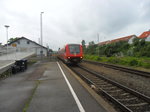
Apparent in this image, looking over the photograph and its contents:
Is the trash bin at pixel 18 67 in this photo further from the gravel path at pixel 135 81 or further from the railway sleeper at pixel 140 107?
the railway sleeper at pixel 140 107

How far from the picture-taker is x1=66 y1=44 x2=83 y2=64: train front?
53.7 ft

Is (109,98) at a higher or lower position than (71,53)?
lower

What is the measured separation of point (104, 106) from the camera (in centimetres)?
412

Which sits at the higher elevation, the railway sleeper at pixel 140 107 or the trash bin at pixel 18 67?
the trash bin at pixel 18 67

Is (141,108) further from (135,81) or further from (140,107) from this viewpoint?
(135,81)

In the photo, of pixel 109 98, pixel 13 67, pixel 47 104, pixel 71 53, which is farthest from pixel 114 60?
pixel 47 104

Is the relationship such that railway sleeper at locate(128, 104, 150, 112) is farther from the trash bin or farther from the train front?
the train front

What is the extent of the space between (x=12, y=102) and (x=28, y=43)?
47496 millimetres

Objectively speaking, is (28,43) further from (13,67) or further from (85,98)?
(85,98)

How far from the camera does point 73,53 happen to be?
54.0 ft

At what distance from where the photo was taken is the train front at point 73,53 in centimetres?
1638

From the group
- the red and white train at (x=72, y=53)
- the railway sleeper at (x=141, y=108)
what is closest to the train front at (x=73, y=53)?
the red and white train at (x=72, y=53)

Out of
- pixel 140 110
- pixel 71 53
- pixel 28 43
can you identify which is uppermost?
pixel 28 43

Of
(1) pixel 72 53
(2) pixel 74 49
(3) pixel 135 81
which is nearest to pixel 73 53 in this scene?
(1) pixel 72 53
